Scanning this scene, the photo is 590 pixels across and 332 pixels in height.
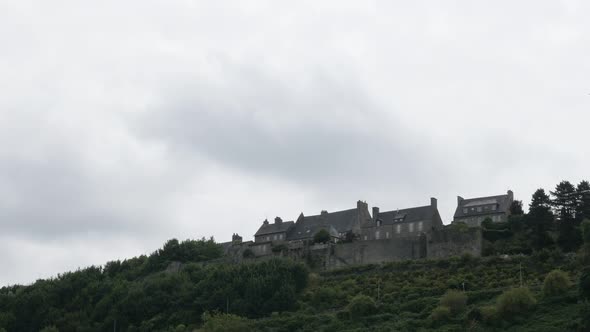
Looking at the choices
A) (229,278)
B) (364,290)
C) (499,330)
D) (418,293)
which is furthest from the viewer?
(229,278)

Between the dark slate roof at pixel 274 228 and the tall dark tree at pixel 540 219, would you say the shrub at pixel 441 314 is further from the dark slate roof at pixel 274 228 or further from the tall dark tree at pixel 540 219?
the dark slate roof at pixel 274 228

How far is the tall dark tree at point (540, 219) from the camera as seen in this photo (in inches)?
2408

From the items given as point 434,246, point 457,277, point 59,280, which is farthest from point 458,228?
point 59,280

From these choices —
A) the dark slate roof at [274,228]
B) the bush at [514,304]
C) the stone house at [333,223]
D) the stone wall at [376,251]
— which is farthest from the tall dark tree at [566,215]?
the dark slate roof at [274,228]

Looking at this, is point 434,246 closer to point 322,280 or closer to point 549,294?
point 322,280

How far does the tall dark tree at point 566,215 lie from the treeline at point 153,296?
54.0 feet

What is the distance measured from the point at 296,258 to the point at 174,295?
33.9 feet

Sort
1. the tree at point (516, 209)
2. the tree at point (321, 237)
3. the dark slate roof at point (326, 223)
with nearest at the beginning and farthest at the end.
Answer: the tree at point (516, 209)
the tree at point (321, 237)
the dark slate roof at point (326, 223)

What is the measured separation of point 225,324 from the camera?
5412cm

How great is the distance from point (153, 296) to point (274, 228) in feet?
71.7

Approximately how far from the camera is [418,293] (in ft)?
184

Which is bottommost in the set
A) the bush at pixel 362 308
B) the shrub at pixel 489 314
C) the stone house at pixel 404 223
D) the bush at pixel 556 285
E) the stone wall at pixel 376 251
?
the shrub at pixel 489 314

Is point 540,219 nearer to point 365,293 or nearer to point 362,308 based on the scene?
point 365,293

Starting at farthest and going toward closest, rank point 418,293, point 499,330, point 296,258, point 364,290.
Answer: point 296,258
point 364,290
point 418,293
point 499,330
